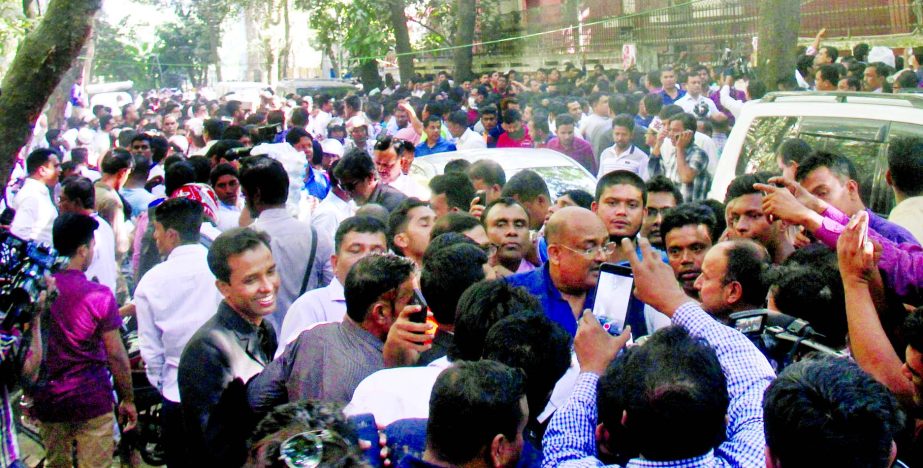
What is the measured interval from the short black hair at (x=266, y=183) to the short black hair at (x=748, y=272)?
8.91ft

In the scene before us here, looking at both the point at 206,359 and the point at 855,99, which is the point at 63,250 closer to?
the point at 206,359

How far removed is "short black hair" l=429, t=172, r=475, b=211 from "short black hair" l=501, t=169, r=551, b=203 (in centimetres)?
26

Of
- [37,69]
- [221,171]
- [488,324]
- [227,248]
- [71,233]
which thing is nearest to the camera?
[488,324]

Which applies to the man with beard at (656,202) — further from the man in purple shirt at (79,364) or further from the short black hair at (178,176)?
the short black hair at (178,176)

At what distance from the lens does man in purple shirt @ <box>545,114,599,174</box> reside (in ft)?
35.4

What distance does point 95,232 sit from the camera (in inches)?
268

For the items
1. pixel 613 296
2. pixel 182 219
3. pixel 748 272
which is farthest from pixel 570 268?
pixel 182 219

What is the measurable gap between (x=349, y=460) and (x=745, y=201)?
11.6 ft

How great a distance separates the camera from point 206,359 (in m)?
4.03

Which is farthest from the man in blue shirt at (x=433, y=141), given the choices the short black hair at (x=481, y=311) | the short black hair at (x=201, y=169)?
the short black hair at (x=481, y=311)

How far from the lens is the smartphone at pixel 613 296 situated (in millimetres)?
3871

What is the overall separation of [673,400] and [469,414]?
0.51 m

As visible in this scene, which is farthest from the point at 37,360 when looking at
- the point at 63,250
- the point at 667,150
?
the point at 667,150

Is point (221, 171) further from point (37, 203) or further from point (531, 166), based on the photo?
point (531, 166)
